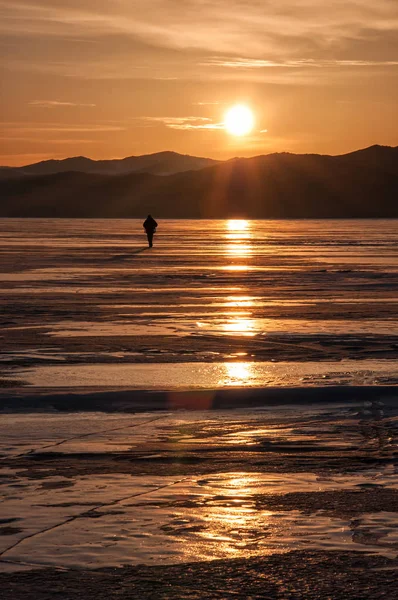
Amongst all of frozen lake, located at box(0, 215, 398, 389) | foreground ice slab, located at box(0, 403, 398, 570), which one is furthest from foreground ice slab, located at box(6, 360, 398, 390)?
foreground ice slab, located at box(0, 403, 398, 570)

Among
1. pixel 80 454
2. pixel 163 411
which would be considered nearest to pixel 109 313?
pixel 163 411

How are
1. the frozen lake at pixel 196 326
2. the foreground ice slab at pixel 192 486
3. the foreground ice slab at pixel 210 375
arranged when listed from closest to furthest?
the foreground ice slab at pixel 192 486
the foreground ice slab at pixel 210 375
the frozen lake at pixel 196 326

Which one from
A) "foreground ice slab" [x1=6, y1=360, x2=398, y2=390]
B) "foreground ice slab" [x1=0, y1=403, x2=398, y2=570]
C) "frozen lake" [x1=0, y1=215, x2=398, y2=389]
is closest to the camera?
"foreground ice slab" [x1=0, y1=403, x2=398, y2=570]

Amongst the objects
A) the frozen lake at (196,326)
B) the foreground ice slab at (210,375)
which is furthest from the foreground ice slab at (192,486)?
the frozen lake at (196,326)

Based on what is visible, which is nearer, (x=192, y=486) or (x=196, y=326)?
(x=192, y=486)

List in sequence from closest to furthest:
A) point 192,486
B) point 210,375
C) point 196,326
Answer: point 192,486 < point 210,375 < point 196,326

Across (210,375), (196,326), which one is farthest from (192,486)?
(196,326)

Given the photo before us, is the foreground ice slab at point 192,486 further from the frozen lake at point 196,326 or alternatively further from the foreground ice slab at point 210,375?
the frozen lake at point 196,326

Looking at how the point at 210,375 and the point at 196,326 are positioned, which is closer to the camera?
the point at 210,375

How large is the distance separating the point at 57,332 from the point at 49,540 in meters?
10.1

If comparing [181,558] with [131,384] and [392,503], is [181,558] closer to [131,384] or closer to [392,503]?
[392,503]

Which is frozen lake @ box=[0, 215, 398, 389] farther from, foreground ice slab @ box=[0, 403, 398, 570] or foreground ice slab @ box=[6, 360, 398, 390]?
foreground ice slab @ box=[0, 403, 398, 570]

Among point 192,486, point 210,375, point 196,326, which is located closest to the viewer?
point 192,486

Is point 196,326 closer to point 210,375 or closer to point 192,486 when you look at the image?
point 210,375
